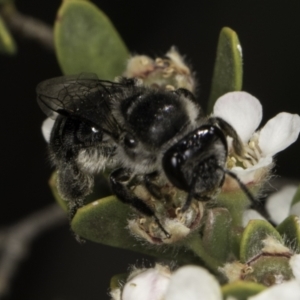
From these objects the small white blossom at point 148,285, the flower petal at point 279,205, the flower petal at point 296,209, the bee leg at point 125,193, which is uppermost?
the bee leg at point 125,193

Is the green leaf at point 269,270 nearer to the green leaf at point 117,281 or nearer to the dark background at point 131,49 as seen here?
the green leaf at point 117,281

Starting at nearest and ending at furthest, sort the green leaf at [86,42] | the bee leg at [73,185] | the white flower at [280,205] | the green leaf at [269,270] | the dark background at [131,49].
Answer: the green leaf at [269,270]
the bee leg at [73,185]
the white flower at [280,205]
the green leaf at [86,42]
the dark background at [131,49]

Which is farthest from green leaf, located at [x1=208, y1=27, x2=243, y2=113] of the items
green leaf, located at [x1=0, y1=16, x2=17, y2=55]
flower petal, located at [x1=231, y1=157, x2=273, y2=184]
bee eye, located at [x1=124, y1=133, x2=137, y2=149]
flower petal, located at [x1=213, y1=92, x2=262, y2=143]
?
green leaf, located at [x1=0, y1=16, x2=17, y2=55]

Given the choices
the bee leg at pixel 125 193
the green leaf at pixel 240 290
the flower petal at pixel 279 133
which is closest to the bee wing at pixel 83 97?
the bee leg at pixel 125 193

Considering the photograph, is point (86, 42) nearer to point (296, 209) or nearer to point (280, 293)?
point (296, 209)

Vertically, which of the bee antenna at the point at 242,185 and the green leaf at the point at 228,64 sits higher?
the green leaf at the point at 228,64

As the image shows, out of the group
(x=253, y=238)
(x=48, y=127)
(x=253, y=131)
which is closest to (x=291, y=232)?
(x=253, y=238)

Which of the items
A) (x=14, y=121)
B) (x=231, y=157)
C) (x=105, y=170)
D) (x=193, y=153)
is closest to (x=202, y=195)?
(x=193, y=153)
